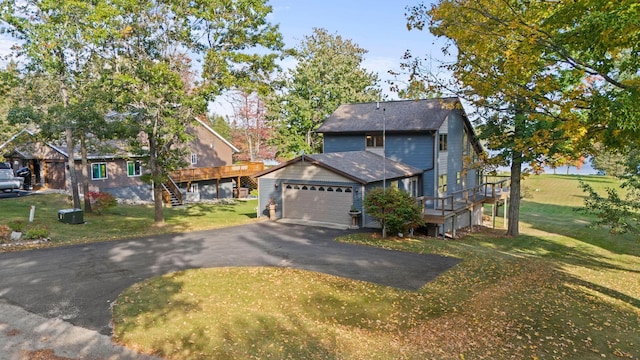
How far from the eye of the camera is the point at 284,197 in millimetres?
26141

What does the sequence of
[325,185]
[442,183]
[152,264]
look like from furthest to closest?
[442,183], [325,185], [152,264]

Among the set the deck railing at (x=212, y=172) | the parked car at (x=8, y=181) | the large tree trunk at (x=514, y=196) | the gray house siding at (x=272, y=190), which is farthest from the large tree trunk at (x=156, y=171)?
the large tree trunk at (x=514, y=196)

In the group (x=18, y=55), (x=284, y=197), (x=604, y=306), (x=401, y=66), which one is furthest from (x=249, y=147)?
(x=604, y=306)

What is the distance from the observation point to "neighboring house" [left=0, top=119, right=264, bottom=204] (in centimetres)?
3431

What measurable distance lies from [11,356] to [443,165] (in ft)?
85.5

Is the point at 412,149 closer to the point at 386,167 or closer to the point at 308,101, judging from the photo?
the point at 386,167

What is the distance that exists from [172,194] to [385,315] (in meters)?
30.4

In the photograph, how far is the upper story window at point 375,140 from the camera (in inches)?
1170

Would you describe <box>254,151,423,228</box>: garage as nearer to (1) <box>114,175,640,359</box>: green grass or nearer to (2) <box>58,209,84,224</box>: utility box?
(1) <box>114,175,640,359</box>: green grass

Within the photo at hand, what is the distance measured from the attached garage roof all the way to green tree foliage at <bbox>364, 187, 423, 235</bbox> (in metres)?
2.48

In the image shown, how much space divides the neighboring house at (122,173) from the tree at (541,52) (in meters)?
25.0

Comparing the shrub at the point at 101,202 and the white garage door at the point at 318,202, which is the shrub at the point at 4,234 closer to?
the shrub at the point at 101,202

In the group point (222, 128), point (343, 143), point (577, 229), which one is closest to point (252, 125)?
point (222, 128)

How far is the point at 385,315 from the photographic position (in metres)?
10.4
